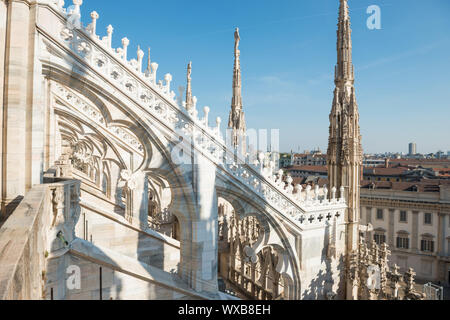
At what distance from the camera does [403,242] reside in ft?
133

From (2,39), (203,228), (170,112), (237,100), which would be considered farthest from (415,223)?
(2,39)

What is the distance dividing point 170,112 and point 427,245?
41877 millimetres

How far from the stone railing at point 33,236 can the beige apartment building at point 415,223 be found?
3724 cm

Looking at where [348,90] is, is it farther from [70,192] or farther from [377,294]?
[70,192]

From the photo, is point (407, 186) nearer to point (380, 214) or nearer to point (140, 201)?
point (380, 214)

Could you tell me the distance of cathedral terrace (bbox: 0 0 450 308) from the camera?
5.75 m

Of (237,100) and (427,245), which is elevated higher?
(237,100)

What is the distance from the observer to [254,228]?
15266 mm

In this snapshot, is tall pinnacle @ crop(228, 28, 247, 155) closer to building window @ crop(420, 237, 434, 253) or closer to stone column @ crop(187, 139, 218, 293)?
stone column @ crop(187, 139, 218, 293)

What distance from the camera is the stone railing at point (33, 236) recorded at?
2.39 meters

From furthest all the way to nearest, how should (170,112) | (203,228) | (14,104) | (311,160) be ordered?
1. (311,160)
2. (203,228)
3. (170,112)
4. (14,104)

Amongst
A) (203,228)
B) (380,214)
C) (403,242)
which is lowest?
(403,242)

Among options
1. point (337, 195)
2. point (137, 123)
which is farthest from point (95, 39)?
point (337, 195)

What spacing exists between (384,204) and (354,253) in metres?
34.7
